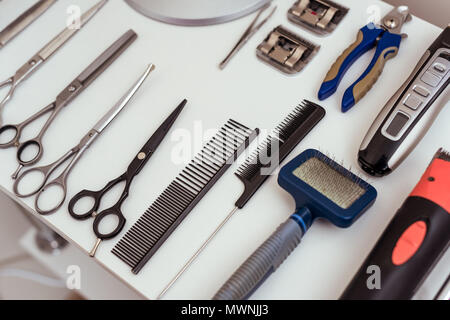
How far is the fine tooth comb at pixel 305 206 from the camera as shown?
20.7 inches

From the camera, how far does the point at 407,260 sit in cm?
51

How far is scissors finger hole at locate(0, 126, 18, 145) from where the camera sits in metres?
0.69

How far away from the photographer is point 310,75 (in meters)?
0.71

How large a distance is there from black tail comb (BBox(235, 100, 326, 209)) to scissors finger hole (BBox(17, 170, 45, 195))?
0.27 m

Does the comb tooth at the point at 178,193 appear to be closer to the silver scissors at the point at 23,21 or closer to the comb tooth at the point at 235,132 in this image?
the comb tooth at the point at 235,132

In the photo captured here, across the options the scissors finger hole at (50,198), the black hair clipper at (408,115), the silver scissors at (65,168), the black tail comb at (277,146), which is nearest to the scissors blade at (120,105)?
the silver scissors at (65,168)

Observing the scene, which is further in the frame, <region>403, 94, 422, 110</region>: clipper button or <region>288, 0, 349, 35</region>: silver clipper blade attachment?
<region>288, 0, 349, 35</region>: silver clipper blade attachment

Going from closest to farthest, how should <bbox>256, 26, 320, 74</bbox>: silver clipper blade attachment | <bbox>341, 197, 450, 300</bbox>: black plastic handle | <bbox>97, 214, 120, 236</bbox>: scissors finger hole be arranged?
<bbox>341, 197, 450, 300</bbox>: black plastic handle, <bbox>97, 214, 120, 236</bbox>: scissors finger hole, <bbox>256, 26, 320, 74</bbox>: silver clipper blade attachment

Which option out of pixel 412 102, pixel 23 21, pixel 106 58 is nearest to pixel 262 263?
pixel 412 102

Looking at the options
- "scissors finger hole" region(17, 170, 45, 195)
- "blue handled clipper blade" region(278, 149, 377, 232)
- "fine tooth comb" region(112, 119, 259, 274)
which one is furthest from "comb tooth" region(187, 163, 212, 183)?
"scissors finger hole" region(17, 170, 45, 195)

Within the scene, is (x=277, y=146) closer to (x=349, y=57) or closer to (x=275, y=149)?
(x=275, y=149)

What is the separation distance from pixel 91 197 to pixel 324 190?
0.31m

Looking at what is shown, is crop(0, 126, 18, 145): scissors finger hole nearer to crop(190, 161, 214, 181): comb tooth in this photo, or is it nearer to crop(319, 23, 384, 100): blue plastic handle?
crop(190, 161, 214, 181): comb tooth
